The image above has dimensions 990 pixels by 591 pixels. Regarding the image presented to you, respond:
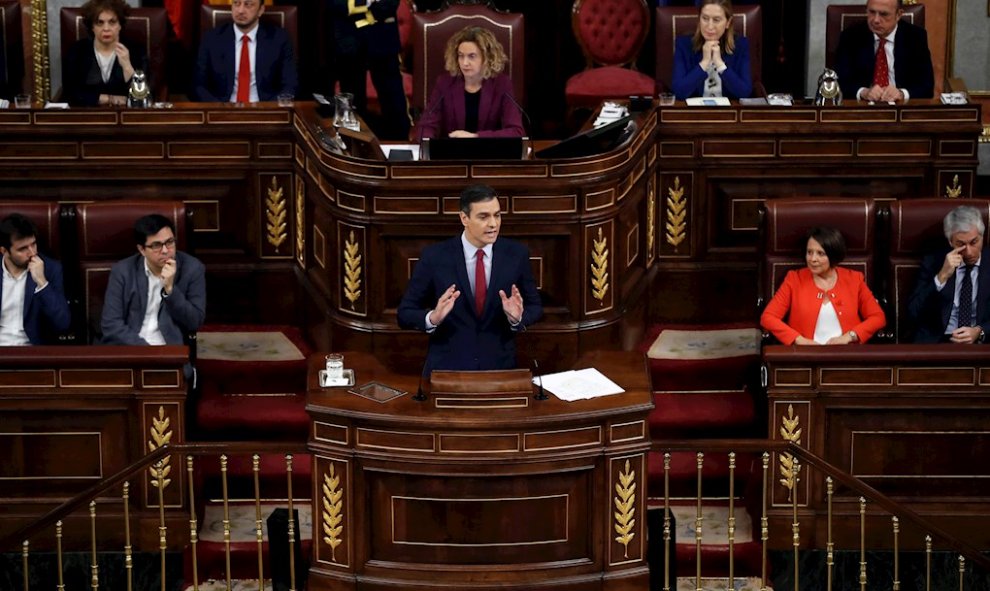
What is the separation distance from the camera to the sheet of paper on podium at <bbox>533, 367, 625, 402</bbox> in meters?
6.97

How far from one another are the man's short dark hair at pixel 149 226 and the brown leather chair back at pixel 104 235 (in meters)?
0.39

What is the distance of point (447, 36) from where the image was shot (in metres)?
10.0

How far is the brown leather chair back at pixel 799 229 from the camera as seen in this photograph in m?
8.51

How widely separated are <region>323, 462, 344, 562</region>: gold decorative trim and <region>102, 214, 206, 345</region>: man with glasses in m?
1.50

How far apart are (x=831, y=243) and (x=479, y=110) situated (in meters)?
1.88

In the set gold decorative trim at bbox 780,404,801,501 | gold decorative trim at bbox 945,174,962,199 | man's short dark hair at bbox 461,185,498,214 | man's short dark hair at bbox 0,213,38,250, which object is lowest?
gold decorative trim at bbox 780,404,801,501

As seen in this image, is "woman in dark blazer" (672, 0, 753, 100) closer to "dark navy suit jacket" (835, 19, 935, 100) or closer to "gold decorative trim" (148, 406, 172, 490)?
"dark navy suit jacket" (835, 19, 935, 100)

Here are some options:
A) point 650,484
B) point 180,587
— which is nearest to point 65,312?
point 180,587

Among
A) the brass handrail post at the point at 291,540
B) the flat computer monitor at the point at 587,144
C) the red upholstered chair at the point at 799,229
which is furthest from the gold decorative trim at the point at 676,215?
the brass handrail post at the point at 291,540

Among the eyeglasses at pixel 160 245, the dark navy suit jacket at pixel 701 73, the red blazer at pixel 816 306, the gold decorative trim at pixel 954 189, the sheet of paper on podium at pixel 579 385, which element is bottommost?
the sheet of paper on podium at pixel 579 385

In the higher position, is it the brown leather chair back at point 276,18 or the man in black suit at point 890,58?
the brown leather chair back at point 276,18

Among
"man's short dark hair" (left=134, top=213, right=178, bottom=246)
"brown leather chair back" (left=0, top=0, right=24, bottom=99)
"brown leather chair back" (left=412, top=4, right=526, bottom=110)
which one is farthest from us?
"brown leather chair back" (left=0, top=0, right=24, bottom=99)

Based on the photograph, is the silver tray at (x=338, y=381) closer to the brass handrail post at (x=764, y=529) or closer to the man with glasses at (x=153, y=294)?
the man with glasses at (x=153, y=294)

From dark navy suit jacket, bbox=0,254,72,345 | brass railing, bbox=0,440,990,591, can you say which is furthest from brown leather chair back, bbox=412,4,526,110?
brass railing, bbox=0,440,990,591
